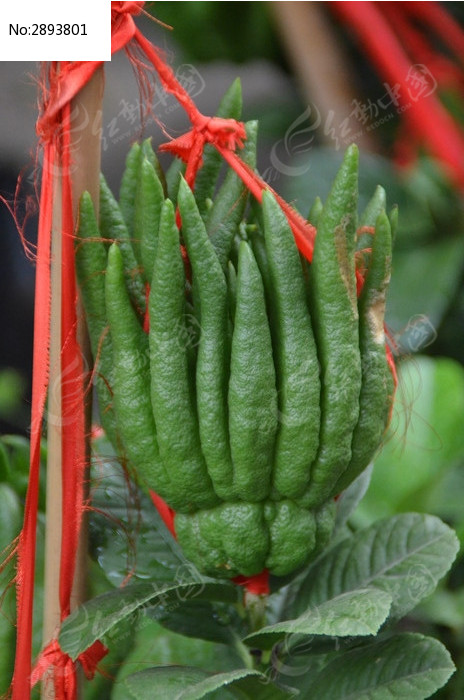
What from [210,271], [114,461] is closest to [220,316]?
[210,271]

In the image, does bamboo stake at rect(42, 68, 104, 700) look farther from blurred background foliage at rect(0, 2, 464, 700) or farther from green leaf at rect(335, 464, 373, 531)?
green leaf at rect(335, 464, 373, 531)

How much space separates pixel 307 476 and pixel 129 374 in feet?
0.34

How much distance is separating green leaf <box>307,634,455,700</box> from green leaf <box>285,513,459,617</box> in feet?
0.08

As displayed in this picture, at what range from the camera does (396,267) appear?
96 cm

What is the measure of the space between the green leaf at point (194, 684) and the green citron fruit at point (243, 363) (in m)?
0.05

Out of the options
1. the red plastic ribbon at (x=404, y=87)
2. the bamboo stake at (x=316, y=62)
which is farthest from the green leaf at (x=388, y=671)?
the bamboo stake at (x=316, y=62)

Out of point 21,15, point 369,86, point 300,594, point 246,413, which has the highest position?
point 369,86

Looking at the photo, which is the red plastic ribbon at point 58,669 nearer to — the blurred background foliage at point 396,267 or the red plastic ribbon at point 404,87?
the blurred background foliage at point 396,267

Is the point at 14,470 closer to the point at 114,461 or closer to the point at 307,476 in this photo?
the point at 114,461

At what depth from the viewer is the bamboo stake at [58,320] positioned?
1.52 feet

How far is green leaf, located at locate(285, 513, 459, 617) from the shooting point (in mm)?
502

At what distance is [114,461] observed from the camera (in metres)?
0.55

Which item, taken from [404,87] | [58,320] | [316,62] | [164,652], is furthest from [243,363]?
[316,62]

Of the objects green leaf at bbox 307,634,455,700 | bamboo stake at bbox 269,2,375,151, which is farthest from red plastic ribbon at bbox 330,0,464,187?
green leaf at bbox 307,634,455,700
